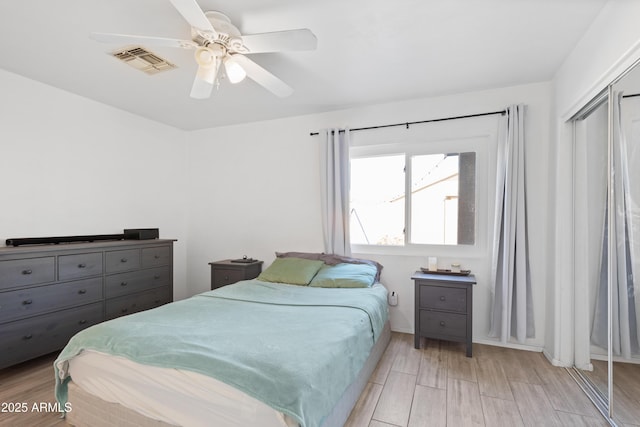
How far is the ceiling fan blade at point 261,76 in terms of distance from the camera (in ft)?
6.33

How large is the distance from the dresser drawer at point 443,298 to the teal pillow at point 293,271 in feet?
3.43

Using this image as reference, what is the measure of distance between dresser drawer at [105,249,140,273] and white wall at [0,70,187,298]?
0.49m

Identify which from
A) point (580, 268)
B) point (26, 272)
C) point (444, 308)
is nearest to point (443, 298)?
point (444, 308)

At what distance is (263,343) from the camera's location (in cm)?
154

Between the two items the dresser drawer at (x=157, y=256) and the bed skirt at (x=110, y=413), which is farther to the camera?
the dresser drawer at (x=157, y=256)

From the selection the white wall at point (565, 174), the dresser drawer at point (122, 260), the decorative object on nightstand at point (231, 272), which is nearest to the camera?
the white wall at point (565, 174)

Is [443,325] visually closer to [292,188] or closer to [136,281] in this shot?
[292,188]

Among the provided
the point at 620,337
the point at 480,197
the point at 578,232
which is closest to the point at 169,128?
the point at 480,197

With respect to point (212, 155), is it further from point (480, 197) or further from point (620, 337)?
point (620, 337)

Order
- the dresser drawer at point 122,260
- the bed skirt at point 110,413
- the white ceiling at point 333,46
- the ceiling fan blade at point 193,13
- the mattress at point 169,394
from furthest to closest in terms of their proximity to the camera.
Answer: the dresser drawer at point 122,260
the white ceiling at point 333,46
the bed skirt at point 110,413
the ceiling fan blade at point 193,13
the mattress at point 169,394

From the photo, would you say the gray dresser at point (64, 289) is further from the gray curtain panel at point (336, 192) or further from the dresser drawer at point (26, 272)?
the gray curtain panel at point (336, 192)

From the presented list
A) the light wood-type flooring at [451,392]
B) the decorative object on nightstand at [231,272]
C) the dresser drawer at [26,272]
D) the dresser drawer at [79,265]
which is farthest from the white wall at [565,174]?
the dresser drawer at [26,272]

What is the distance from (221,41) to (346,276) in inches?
82.8

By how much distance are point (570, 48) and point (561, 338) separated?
2.18 meters
